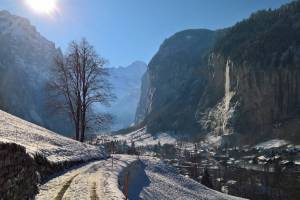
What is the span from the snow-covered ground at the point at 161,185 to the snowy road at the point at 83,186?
7.33 feet

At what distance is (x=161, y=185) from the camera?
118ft

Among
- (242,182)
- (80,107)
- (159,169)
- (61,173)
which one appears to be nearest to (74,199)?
(61,173)

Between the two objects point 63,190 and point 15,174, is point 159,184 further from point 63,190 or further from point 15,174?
point 15,174

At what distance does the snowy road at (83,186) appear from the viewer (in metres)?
22.1

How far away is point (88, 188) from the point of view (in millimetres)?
24594

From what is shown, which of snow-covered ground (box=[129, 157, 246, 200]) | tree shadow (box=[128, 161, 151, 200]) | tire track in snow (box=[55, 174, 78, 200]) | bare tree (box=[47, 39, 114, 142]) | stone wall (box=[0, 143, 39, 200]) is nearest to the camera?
stone wall (box=[0, 143, 39, 200])

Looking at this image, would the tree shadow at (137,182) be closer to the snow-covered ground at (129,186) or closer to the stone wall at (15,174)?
the snow-covered ground at (129,186)

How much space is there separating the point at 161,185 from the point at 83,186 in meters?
12.4

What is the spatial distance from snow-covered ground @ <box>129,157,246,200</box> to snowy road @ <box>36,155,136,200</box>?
223cm

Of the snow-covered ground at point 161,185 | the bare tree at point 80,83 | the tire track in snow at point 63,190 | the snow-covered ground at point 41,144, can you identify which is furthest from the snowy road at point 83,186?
the bare tree at point 80,83

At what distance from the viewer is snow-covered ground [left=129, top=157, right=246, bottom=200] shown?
3155 cm

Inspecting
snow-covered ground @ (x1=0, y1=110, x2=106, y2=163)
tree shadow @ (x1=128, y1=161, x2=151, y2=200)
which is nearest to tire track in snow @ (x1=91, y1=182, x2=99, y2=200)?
tree shadow @ (x1=128, y1=161, x2=151, y2=200)

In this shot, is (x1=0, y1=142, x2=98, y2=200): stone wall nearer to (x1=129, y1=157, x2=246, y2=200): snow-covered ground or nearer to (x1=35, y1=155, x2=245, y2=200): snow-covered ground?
(x1=35, y1=155, x2=245, y2=200): snow-covered ground

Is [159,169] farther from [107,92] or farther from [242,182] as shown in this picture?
[242,182]
